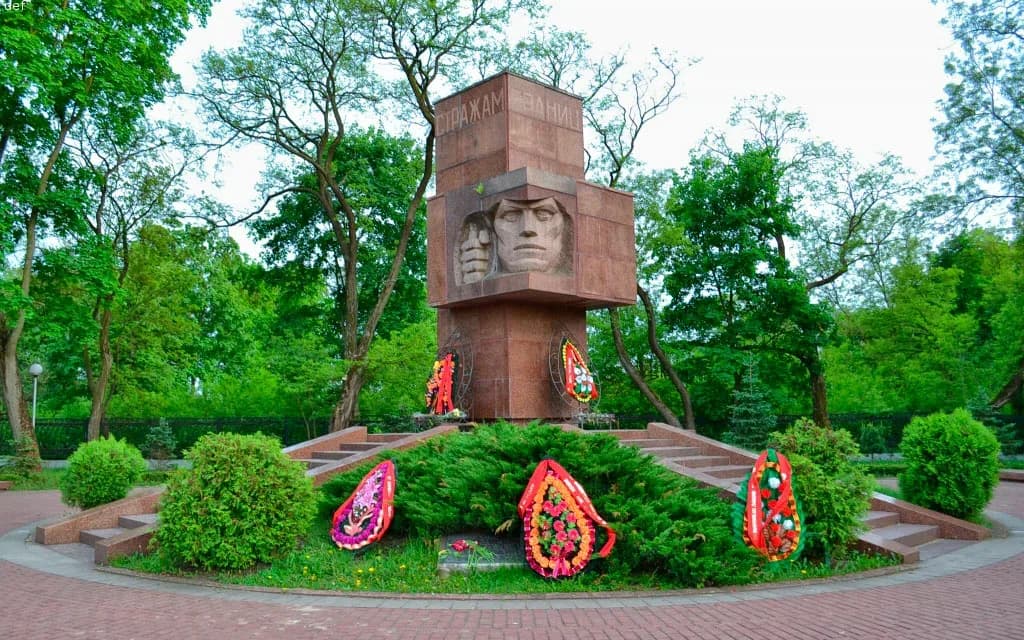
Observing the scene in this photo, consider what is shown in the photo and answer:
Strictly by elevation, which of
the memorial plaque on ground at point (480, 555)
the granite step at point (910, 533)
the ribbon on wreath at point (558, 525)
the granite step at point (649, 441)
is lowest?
the granite step at point (910, 533)

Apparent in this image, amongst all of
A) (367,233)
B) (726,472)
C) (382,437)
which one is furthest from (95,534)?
(367,233)

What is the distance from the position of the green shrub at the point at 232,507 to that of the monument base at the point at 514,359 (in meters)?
5.39

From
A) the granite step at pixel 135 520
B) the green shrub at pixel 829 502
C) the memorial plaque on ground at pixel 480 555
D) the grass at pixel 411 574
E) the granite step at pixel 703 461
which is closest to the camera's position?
the grass at pixel 411 574

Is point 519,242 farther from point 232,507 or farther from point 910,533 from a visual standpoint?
point 910,533

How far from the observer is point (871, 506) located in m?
11.8

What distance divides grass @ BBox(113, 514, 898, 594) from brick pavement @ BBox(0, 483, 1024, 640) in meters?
0.34

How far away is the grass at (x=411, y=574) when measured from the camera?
791cm

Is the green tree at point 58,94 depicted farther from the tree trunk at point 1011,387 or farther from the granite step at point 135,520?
the tree trunk at point 1011,387

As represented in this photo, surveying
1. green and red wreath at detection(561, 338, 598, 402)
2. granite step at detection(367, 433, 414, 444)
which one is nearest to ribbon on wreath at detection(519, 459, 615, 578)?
green and red wreath at detection(561, 338, 598, 402)

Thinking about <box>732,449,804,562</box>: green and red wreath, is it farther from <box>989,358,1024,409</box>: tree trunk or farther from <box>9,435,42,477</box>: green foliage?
<box>989,358,1024,409</box>: tree trunk

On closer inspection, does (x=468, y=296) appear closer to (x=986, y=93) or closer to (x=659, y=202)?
(x=659, y=202)

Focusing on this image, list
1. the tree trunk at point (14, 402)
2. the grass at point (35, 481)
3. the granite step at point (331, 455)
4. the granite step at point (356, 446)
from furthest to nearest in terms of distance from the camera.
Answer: the tree trunk at point (14, 402)
the grass at point (35, 481)
the granite step at point (356, 446)
the granite step at point (331, 455)

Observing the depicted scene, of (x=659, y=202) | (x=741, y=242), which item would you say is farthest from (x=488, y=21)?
(x=741, y=242)

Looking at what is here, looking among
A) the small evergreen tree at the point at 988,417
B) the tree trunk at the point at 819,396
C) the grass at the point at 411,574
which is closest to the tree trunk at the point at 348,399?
the tree trunk at the point at 819,396
